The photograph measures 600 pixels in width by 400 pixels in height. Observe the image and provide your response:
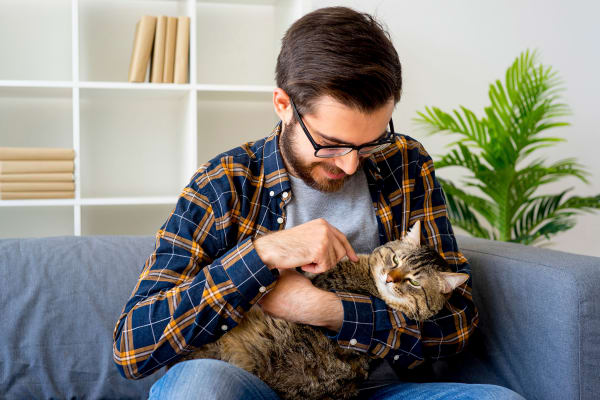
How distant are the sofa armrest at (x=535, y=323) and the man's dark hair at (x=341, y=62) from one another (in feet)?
1.75

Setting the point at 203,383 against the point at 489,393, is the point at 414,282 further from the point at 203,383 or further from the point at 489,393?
the point at 203,383

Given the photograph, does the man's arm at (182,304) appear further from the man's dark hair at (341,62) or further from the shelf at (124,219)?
the shelf at (124,219)

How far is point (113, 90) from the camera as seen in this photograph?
2.29 m

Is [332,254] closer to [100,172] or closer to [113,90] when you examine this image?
[113,90]

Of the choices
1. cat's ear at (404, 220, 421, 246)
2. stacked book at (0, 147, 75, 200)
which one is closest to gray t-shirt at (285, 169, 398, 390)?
cat's ear at (404, 220, 421, 246)

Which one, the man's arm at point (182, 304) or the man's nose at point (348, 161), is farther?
the man's nose at point (348, 161)

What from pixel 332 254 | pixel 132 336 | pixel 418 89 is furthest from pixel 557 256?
pixel 418 89

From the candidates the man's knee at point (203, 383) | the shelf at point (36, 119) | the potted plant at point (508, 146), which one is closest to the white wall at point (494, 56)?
the potted plant at point (508, 146)

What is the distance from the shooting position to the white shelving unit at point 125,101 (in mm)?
2397

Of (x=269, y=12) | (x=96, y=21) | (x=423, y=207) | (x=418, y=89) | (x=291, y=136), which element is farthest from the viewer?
(x=418, y=89)

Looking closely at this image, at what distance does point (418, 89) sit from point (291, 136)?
1699 mm

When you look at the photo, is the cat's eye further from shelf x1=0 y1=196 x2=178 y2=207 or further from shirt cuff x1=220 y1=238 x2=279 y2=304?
shelf x1=0 y1=196 x2=178 y2=207

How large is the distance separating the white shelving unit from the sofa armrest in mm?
1325

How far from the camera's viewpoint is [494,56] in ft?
9.43
